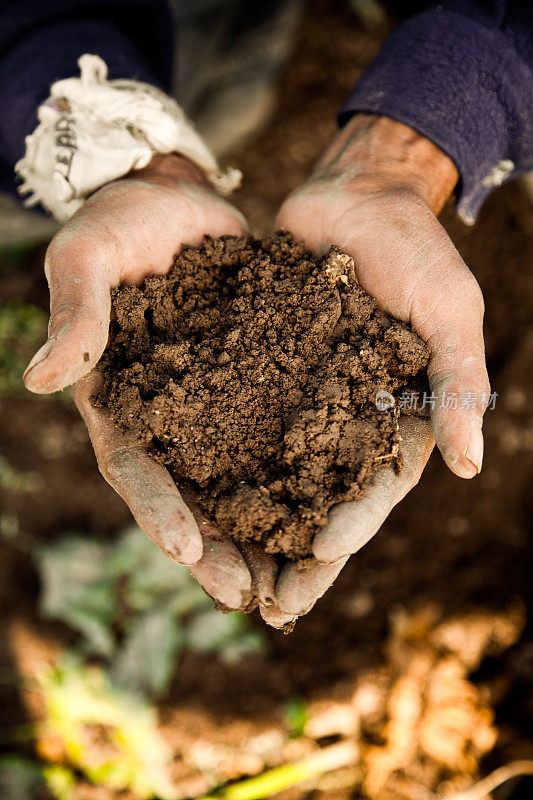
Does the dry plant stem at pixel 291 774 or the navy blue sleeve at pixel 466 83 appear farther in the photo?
the dry plant stem at pixel 291 774

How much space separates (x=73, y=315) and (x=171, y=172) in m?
0.83

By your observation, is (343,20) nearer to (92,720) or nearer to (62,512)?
(62,512)

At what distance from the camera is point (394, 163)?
2.08 meters

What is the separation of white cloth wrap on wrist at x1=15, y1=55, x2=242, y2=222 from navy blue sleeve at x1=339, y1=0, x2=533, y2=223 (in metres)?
0.75

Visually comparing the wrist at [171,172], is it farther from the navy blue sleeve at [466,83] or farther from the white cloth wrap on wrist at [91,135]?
the navy blue sleeve at [466,83]

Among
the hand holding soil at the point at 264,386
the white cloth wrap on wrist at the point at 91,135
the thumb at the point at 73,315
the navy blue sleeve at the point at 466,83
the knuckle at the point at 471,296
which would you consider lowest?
the hand holding soil at the point at 264,386

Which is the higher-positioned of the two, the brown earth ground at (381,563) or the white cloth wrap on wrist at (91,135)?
the white cloth wrap on wrist at (91,135)

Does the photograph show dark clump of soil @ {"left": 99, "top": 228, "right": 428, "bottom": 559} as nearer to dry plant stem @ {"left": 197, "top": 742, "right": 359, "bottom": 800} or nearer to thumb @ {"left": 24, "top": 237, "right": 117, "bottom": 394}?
thumb @ {"left": 24, "top": 237, "right": 117, "bottom": 394}

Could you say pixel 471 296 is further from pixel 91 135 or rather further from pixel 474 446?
pixel 91 135

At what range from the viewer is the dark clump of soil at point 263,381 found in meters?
1.65

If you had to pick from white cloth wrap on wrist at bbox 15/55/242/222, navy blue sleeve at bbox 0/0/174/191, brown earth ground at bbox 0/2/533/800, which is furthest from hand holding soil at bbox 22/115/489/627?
brown earth ground at bbox 0/2/533/800

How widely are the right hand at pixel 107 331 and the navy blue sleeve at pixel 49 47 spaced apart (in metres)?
0.53

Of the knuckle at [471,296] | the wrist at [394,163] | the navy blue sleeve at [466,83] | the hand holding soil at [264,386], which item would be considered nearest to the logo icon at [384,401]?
the hand holding soil at [264,386]

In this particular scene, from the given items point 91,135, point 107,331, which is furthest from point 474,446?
point 91,135
